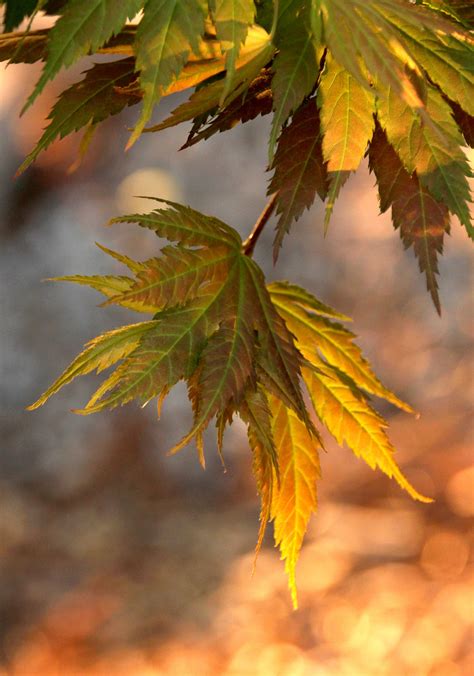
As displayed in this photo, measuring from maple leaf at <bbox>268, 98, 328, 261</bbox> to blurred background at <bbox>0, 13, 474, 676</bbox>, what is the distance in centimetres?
168

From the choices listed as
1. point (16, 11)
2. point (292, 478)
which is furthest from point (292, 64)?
point (292, 478)

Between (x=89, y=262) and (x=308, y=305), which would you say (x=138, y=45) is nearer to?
(x=308, y=305)

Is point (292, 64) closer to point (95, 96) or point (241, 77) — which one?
point (241, 77)

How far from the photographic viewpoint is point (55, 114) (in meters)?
0.61

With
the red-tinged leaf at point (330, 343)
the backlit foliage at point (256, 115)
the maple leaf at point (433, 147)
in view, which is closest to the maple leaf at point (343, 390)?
the red-tinged leaf at point (330, 343)

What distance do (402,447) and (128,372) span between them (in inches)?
82.8

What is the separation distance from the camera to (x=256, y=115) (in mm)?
628

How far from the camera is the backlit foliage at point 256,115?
0.51 meters

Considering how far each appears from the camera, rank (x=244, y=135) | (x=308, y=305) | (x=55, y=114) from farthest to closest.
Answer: (x=244, y=135), (x=308, y=305), (x=55, y=114)

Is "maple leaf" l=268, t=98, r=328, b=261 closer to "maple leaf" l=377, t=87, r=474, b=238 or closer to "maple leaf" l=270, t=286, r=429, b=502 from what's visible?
"maple leaf" l=377, t=87, r=474, b=238

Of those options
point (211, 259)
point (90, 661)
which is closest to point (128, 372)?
point (211, 259)

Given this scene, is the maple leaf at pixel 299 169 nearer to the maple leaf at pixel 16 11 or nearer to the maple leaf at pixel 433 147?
the maple leaf at pixel 433 147

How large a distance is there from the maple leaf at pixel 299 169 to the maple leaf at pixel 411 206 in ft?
0.13

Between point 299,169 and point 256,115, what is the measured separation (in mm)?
56
